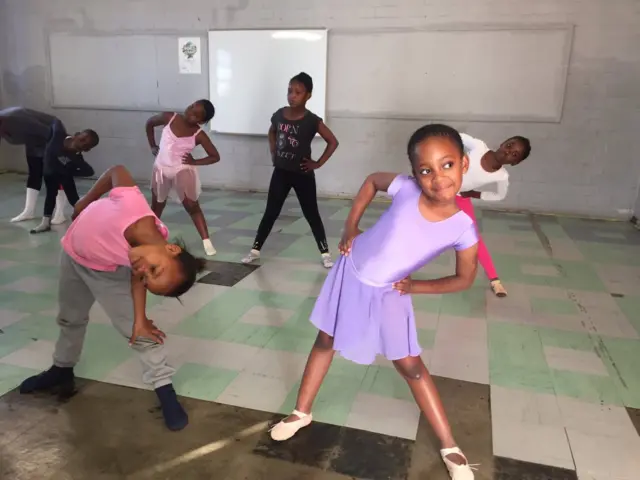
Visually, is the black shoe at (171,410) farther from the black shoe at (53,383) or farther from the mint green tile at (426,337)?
the mint green tile at (426,337)

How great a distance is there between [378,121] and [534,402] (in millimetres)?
4780

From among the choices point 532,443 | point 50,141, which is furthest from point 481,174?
point 50,141

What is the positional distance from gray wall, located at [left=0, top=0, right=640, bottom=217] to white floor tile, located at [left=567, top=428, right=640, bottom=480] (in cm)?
466

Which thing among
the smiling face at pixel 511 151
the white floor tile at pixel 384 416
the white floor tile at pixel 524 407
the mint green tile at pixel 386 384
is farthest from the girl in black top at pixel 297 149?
the white floor tile at pixel 524 407

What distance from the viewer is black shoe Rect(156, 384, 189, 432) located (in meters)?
2.03

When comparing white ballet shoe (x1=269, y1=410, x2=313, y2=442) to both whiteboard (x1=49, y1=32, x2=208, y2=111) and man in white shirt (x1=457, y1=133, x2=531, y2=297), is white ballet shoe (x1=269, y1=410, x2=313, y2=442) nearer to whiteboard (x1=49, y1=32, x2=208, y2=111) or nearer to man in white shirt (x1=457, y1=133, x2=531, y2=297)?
man in white shirt (x1=457, y1=133, x2=531, y2=297)

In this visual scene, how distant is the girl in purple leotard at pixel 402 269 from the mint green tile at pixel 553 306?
175 cm

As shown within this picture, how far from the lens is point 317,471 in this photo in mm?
1817

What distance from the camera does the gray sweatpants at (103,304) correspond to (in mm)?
2002

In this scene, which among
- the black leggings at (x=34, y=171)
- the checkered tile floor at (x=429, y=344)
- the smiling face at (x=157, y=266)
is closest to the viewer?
the smiling face at (x=157, y=266)

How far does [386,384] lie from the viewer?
2.41 m

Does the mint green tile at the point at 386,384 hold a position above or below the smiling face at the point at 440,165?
below

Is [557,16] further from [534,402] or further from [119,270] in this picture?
[119,270]

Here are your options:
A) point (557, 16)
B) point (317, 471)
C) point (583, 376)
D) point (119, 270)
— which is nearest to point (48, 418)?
point (119, 270)
